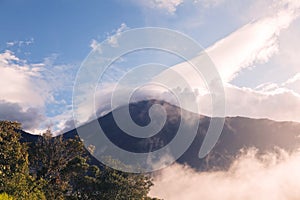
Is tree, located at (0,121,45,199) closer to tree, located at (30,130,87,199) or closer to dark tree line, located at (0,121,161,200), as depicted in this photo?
dark tree line, located at (0,121,161,200)

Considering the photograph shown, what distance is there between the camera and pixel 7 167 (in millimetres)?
64250

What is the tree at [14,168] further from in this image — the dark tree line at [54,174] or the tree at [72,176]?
the tree at [72,176]

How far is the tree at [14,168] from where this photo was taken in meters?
57.4

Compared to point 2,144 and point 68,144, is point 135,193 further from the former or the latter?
point 2,144

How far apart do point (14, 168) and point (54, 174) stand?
35.8ft

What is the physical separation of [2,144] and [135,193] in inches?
1128

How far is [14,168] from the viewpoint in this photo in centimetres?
6550

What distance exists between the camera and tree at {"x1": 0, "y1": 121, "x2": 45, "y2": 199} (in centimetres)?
5741

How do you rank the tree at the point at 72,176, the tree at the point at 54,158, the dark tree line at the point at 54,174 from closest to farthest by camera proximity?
1. the dark tree line at the point at 54,174
2. the tree at the point at 54,158
3. the tree at the point at 72,176

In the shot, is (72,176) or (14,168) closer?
(14,168)

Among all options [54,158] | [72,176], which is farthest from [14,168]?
[72,176]

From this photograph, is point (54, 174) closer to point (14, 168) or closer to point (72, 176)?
point (72, 176)

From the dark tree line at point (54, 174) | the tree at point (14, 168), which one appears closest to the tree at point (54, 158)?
the dark tree line at point (54, 174)

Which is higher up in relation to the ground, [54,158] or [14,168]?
[54,158]
